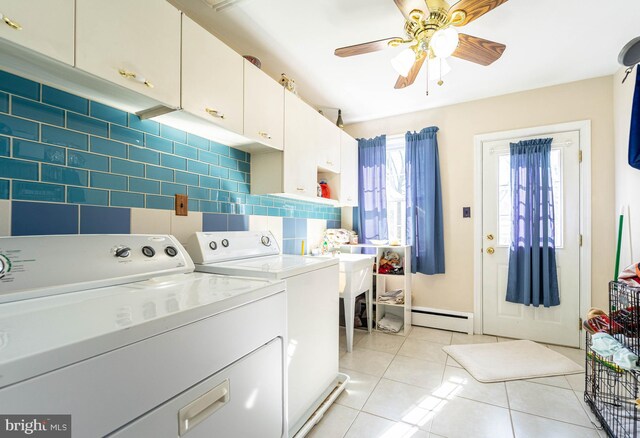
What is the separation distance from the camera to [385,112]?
339 cm

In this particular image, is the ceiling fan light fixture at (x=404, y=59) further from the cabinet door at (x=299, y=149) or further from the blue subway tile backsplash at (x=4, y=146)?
the blue subway tile backsplash at (x=4, y=146)

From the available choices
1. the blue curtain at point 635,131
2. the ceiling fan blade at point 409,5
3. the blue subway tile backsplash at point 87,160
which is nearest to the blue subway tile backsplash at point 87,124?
the blue subway tile backsplash at point 87,160

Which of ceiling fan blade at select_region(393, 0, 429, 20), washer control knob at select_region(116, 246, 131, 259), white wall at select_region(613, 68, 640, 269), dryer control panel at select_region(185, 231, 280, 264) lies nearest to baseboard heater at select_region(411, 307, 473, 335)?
white wall at select_region(613, 68, 640, 269)

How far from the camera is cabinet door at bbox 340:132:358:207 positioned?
10.3 feet

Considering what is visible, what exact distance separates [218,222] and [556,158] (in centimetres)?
321

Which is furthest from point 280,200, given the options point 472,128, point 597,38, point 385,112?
point 597,38

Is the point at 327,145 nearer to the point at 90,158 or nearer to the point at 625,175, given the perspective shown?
the point at 90,158

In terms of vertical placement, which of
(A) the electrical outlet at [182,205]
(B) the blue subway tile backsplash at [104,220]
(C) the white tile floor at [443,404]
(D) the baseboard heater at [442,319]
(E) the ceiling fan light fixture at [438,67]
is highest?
(E) the ceiling fan light fixture at [438,67]

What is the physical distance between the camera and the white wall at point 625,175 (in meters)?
2.18

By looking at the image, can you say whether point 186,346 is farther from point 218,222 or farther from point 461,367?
point 461,367

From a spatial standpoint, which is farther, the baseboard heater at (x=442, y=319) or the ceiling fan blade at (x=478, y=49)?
the baseboard heater at (x=442, y=319)

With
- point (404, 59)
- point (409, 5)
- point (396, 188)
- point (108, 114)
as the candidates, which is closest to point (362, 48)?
point (404, 59)

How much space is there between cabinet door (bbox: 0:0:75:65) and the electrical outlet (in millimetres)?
807

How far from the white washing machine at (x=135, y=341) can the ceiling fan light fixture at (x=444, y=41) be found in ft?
5.01
